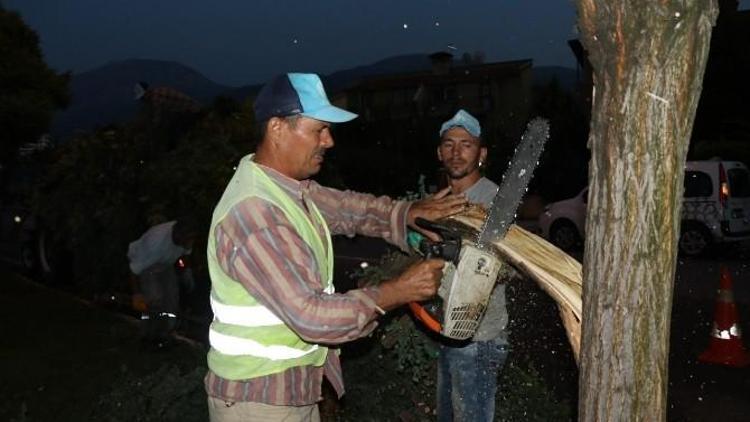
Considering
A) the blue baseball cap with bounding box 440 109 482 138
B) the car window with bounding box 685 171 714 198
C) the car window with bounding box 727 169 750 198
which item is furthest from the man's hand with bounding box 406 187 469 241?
the car window with bounding box 727 169 750 198

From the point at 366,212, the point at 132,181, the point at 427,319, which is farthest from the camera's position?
the point at 132,181

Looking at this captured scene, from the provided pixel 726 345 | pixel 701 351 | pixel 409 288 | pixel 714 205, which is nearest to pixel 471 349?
pixel 409 288

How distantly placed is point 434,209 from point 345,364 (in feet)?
7.76

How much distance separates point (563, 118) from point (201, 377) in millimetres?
25815

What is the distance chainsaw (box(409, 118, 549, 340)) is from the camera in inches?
107

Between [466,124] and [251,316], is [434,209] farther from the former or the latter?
[466,124]

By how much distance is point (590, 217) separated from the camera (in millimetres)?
2291

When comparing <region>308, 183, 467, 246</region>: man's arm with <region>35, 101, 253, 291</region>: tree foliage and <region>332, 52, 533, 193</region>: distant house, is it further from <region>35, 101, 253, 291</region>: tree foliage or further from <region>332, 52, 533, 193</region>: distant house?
<region>332, 52, 533, 193</region>: distant house

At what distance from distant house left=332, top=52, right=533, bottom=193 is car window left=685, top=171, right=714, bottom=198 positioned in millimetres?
13215

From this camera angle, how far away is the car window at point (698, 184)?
45.7 feet

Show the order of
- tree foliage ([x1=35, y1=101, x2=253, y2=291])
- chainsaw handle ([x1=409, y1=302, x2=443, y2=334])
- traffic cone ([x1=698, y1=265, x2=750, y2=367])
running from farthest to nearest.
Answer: tree foliage ([x1=35, y1=101, x2=253, y2=291]), traffic cone ([x1=698, y1=265, x2=750, y2=367]), chainsaw handle ([x1=409, y1=302, x2=443, y2=334])

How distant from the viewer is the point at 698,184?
14.1 meters

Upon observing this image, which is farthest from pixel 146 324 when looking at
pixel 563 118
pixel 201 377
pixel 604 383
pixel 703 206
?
pixel 563 118

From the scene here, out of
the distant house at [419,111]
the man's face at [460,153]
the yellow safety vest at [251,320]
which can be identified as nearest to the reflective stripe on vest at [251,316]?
the yellow safety vest at [251,320]
